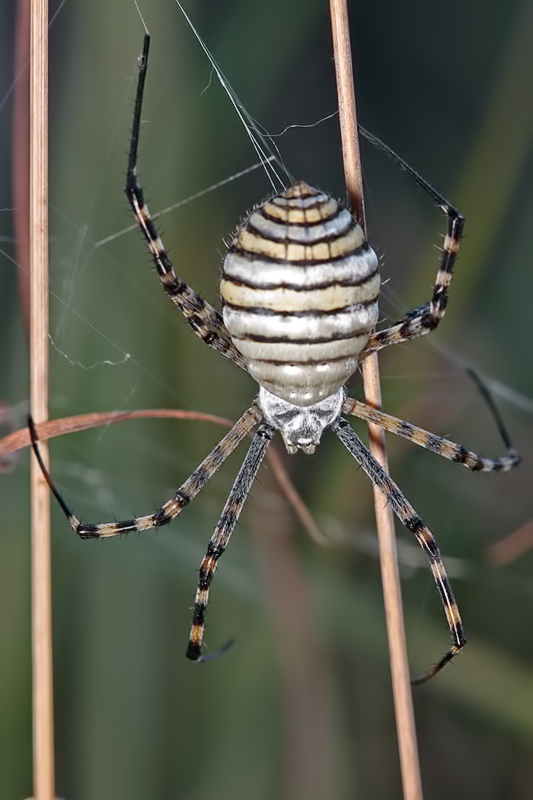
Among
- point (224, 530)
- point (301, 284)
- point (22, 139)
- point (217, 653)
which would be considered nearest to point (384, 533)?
point (301, 284)

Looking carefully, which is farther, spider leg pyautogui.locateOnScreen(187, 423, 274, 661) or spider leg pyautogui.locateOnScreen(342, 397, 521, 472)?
spider leg pyautogui.locateOnScreen(187, 423, 274, 661)

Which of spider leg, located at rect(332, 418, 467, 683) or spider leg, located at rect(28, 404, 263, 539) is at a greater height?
spider leg, located at rect(28, 404, 263, 539)

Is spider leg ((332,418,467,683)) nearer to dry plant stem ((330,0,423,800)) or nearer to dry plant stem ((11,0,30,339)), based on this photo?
dry plant stem ((330,0,423,800))

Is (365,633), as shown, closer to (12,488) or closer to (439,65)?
(12,488)

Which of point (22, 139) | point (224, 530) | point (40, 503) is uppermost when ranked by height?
point (22, 139)

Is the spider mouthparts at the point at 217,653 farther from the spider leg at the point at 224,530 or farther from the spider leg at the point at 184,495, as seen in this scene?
the spider leg at the point at 184,495

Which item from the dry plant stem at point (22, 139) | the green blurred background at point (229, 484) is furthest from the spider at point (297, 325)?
the green blurred background at point (229, 484)

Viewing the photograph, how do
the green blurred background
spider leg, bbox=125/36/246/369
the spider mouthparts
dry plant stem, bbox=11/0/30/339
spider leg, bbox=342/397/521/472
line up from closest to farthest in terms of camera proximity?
spider leg, bbox=125/36/246/369
dry plant stem, bbox=11/0/30/339
spider leg, bbox=342/397/521/472
the spider mouthparts
the green blurred background

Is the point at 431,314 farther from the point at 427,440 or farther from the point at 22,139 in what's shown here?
the point at 22,139

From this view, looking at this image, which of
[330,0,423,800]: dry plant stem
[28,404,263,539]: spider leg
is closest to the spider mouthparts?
[28,404,263,539]: spider leg
